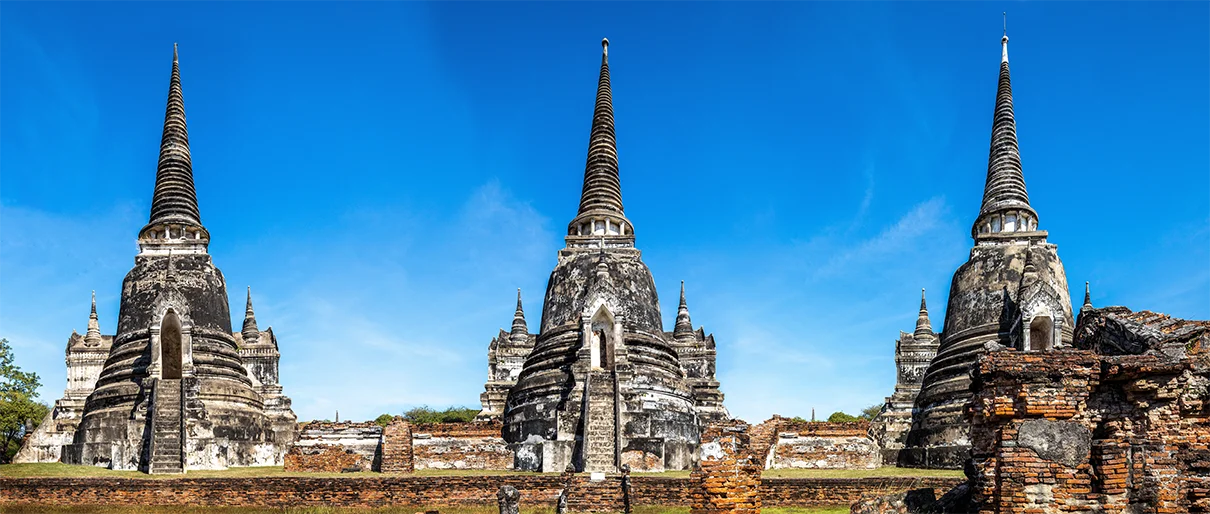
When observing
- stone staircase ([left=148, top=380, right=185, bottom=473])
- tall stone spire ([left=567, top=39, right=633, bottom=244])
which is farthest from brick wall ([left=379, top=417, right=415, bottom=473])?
tall stone spire ([left=567, top=39, right=633, bottom=244])

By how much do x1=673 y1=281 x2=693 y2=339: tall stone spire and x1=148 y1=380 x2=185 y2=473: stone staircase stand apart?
18209 mm

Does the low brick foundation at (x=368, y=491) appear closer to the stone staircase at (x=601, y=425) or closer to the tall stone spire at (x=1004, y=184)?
the stone staircase at (x=601, y=425)

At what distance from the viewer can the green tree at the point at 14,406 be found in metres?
31.9

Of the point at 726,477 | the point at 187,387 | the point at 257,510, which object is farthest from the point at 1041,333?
the point at 187,387

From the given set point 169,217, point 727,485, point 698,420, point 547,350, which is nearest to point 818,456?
point 698,420

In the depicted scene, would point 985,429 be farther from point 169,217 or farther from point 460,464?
point 169,217

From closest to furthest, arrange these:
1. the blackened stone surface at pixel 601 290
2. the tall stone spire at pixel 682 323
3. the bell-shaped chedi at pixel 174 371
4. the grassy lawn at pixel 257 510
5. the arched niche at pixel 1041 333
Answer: the grassy lawn at pixel 257 510, the arched niche at pixel 1041 333, the bell-shaped chedi at pixel 174 371, the blackened stone surface at pixel 601 290, the tall stone spire at pixel 682 323

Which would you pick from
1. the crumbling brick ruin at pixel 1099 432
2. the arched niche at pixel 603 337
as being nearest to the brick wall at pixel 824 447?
the arched niche at pixel 603 337

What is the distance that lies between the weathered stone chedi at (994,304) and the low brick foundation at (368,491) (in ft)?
19.7

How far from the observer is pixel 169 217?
2869 cm

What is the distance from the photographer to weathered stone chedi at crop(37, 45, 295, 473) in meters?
24.7

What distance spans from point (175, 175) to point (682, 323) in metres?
18.9

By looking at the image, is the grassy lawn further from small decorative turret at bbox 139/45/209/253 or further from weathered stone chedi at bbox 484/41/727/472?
small decorative turret at bbox 139/45/209/253

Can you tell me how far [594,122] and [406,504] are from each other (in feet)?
55.6
